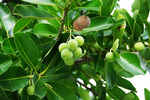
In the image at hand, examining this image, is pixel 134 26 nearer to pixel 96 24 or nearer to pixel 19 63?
pixel 96 24

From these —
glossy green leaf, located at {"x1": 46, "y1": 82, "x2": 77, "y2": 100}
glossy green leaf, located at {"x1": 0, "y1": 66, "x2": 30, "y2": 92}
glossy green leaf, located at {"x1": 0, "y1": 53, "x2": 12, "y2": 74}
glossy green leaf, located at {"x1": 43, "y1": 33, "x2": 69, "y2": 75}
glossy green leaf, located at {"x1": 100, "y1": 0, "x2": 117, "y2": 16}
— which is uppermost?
glossy green leaf, located at {"x1": 100, "y1": 0, "x2": 117, "y2": 16}

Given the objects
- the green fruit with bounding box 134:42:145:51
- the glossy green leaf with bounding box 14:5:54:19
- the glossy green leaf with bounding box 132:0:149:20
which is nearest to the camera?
the glossy green leaf with bounding box 14:5:54:19

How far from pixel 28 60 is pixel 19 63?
0.06 m

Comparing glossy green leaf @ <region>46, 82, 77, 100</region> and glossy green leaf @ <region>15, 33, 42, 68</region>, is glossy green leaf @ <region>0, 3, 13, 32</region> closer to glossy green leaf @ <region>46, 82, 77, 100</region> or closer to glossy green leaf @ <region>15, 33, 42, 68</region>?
glossy green leaf @ <region>15, 33, 42, 68</region>

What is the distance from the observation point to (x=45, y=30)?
A: 676 mm

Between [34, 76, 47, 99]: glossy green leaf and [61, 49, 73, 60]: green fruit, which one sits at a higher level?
[61, 49, 73, 60]: green fruit

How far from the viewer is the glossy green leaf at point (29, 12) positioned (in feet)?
1.69

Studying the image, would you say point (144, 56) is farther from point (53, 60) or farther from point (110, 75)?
point (53, 60)

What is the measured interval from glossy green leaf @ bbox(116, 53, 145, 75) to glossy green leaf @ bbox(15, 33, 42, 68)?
337 mm

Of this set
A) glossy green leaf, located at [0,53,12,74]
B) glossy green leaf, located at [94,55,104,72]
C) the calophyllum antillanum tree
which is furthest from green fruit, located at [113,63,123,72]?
glossy green leaf, located at [0,53,12,74]

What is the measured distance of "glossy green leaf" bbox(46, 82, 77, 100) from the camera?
68 centimetres

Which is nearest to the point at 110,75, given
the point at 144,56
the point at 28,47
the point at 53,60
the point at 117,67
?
the point at 117,67

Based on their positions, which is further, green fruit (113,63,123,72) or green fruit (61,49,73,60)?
green fruit (113,63,123,72)

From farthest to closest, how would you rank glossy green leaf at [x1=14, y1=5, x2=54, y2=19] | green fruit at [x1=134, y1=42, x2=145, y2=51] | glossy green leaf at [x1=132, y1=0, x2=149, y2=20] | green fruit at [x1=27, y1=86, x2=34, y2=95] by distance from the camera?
glossy green leaf at [x1=132, y1=0, x2=149, y2=20] < green fruit at [x1=134, y1=42, x2=145, y2=51] < green fruit at [x1=27, y1=86, x2=34, y2=95] < glossy green leaf at [x1=14, y1=5, x2=54, y2=19]
